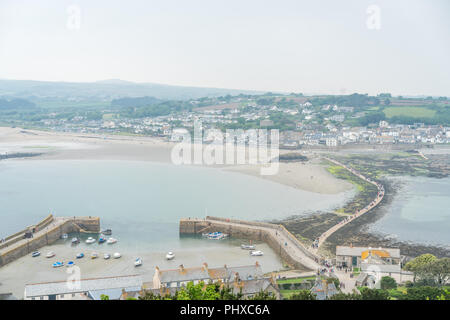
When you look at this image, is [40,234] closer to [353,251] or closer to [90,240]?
[90,240]

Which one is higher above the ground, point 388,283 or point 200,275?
point 388,283

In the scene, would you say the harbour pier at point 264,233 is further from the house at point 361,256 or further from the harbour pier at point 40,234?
the harbour pier at point 40,234

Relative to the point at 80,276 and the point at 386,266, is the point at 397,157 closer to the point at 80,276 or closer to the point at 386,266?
the point at 386,266

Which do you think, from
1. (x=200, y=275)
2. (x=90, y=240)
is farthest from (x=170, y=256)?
(x=90, y=240)

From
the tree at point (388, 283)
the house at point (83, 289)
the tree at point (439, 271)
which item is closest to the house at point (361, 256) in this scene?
the tree at point (439, 271)

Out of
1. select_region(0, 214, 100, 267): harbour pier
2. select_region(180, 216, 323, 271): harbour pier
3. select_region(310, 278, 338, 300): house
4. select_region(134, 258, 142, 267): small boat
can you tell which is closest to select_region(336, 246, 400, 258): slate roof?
select_region(180, 216, 323, 271): harbour pier

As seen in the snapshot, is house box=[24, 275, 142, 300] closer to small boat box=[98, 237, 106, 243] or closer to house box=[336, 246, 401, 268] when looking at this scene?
small boat box=[98, 237, 106, 243]
